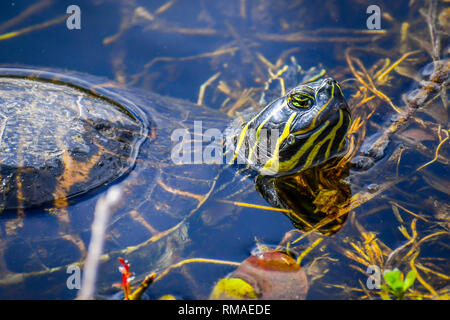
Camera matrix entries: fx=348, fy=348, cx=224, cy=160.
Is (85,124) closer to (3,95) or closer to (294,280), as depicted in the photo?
(3,95)

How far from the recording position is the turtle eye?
2314 millimetres

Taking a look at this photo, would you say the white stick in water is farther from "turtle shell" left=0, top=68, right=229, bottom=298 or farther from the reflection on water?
the reflection on water

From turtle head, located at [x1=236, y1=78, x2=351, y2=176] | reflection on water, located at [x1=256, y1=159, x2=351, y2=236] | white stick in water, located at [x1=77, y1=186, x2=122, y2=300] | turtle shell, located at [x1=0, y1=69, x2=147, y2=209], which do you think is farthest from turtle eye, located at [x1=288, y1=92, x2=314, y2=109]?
white stick in water, located at [x1=77, y1=186, x2=122, y2=300]

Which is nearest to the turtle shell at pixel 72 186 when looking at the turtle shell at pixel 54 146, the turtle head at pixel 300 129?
the turtle shell at pixel 54 146

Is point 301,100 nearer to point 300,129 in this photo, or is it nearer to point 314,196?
point 300,129

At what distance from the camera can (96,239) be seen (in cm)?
222

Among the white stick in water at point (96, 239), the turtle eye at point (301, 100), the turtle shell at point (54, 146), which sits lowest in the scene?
the white stick in water at point (96, 239)

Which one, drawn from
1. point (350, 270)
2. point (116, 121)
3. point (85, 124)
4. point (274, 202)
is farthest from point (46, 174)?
point (350, 270)

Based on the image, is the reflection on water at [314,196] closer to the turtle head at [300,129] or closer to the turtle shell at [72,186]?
the turtle head at [300,129]

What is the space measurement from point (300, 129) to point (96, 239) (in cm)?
152

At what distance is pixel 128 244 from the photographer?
222 centimetres

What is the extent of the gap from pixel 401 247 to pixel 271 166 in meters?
1.06

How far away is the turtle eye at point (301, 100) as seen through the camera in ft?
7.59

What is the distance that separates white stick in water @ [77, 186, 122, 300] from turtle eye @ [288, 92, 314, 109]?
1.35 meters
